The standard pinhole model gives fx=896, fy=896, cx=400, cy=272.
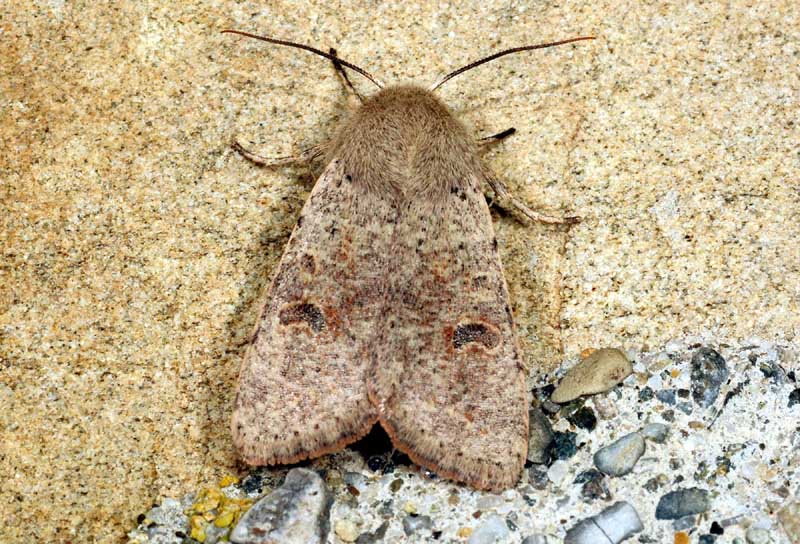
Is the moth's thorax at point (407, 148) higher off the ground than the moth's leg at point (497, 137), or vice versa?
the moth's thorax at point (407, 148)

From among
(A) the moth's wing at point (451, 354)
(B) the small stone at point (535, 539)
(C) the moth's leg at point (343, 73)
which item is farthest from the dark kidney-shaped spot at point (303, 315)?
(C) the moth's leg at point (343, 73)

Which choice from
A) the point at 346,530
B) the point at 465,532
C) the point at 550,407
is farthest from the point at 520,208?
the point at 346,530

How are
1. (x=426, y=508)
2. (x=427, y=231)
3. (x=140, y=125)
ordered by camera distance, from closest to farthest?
(x=426, y=508) < (x=427, y=231) < (x=140, y=125)

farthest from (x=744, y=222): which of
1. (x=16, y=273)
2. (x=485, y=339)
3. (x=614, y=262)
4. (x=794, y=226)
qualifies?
(x=16, y=273)

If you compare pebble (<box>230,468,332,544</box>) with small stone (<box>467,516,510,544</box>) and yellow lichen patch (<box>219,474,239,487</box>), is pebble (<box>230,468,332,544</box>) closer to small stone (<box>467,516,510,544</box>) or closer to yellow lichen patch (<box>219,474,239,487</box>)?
yellow lichen patch (<box>219,474,239,487</box>)

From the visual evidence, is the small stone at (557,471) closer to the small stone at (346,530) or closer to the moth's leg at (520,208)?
the small stone at (346,530)

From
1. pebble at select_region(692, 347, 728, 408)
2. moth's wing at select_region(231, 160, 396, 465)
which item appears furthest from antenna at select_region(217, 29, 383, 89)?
pebble at select_region(692, 347, 728, 408)

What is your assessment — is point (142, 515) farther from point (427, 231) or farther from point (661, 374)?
point (661, 374)
